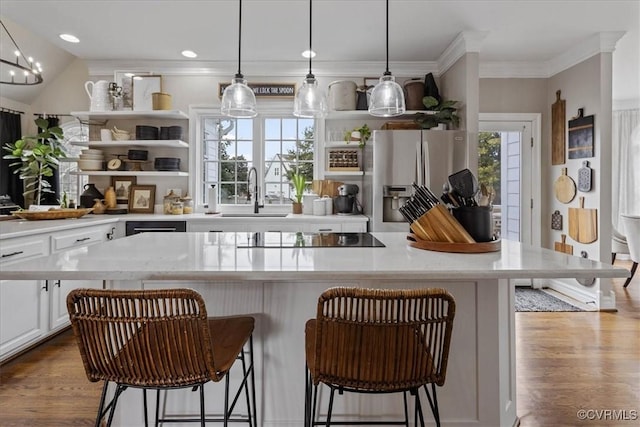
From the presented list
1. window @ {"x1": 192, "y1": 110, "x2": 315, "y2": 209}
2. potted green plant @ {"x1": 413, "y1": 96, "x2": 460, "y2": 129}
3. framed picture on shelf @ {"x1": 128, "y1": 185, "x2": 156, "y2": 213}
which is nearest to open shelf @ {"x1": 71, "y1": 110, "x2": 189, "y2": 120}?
window @ {"x1": 192, "y1": 110, "x2": 315, "y2": 209}

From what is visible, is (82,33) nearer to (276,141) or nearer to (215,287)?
(276,141)

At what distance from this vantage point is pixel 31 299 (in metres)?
2.67

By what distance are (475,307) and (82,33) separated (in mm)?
3975

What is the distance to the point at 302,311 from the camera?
1.67 metres

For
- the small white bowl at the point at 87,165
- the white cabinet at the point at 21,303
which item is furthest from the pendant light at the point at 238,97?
the small white bowl at the point at 87,165

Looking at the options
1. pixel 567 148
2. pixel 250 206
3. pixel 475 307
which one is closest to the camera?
pixel 475 307

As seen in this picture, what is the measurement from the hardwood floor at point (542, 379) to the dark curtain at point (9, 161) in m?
3.78

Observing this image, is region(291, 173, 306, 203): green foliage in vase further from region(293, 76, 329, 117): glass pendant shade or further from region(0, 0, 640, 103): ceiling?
region(293, 76, 329, 117): glass pendant shade

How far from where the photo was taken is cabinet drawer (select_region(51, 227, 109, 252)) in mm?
2861

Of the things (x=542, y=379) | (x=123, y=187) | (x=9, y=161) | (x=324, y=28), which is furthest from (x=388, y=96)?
(x=9, y=161)

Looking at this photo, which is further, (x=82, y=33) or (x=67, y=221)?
(x=82, y=33)

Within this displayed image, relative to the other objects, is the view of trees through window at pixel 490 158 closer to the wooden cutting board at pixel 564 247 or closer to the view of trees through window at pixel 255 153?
the wooden cutting board at pixel 564 247

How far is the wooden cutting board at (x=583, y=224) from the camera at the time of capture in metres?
3.67

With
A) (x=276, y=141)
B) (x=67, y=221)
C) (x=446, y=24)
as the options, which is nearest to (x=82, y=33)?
(x=67, y=221)
